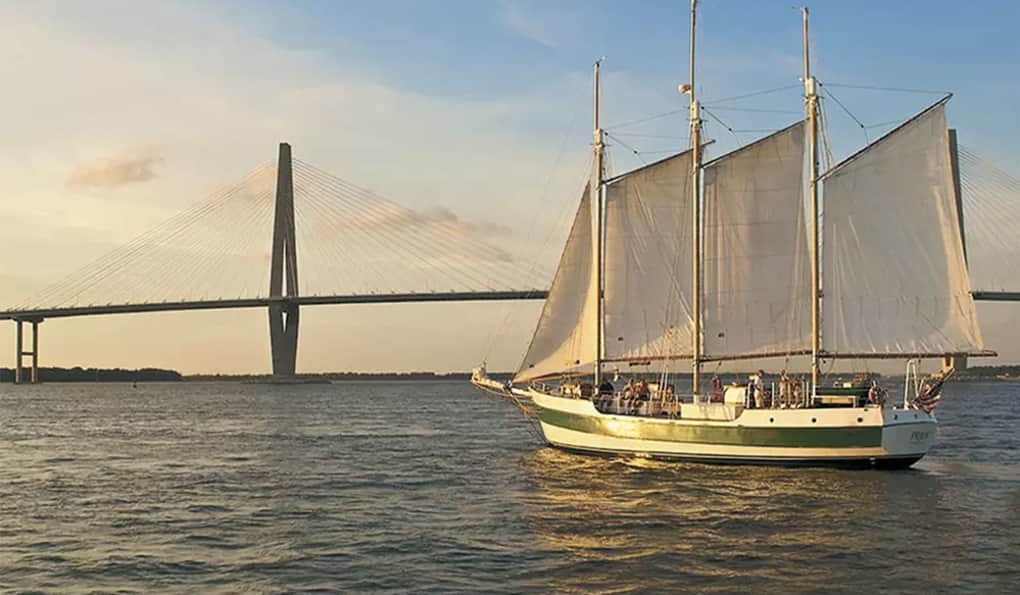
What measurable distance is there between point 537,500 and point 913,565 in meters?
7.80

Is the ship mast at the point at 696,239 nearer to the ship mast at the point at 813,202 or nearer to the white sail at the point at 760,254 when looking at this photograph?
the white sail at the point at 760,254

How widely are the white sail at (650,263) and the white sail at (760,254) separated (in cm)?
96

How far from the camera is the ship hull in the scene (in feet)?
80.8

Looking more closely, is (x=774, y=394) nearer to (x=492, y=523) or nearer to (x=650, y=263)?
(x=650, y=263)

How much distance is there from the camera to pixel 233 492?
22719 millimetres

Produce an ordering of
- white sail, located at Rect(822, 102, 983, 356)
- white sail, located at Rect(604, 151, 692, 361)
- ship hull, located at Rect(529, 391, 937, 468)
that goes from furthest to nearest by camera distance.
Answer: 1. white sail, located at Rect(604, 151, 692, 361)
2. white sail, located at Rect(822, 102, 983, 356)
3. ship hull, located at Rect(529, 391, 937, 468)

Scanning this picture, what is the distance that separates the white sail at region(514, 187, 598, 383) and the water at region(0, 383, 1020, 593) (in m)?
2.65

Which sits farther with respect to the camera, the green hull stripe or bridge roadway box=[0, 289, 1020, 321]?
bridge roadway box=[0, 289, 1020, 321]

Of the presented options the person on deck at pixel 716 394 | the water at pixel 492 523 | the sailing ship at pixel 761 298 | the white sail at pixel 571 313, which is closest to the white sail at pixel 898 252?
the sailing ship at pixel 761 298

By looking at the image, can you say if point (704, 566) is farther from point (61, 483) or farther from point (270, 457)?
point (270, 457)

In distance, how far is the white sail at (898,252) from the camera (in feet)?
85.1

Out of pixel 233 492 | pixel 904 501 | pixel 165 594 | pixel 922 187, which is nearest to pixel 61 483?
pixel 233 492

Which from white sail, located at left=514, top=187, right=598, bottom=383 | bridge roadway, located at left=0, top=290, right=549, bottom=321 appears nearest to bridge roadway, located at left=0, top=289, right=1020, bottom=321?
bridge roadway, located at left=0, top=290, right=549, bottom=321

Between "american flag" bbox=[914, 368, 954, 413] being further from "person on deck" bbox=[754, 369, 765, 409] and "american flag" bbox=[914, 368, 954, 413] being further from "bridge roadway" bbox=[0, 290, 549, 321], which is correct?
"bridge roadway" bbox=[0, 290, 549, 321]
